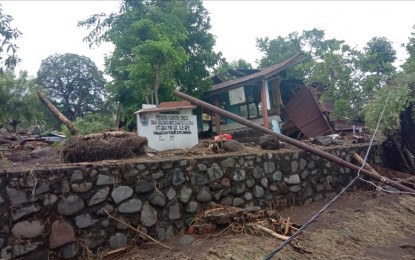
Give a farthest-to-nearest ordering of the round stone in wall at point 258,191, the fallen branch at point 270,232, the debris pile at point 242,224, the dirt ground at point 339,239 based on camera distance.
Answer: the round stone in wall at point 258,191
the debris pile at point 242,224
the fallen branch at point 270,232
the dirt ground at point 339,239

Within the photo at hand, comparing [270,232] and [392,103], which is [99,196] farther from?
[392,103]

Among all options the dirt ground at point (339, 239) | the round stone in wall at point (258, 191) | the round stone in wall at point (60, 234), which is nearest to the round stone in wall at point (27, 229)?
the round stone in wall at point (60, 234)

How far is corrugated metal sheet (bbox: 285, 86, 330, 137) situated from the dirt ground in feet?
26.2

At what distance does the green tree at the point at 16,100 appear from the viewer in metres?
14.8

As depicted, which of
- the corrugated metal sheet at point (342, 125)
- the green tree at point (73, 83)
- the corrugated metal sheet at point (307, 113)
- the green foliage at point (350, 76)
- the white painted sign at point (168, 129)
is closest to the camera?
the white painted sign at point (168, 129)

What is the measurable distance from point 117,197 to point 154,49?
8.17 metres

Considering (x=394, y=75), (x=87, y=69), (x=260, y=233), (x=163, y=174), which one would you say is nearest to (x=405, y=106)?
(x=394, y=75)

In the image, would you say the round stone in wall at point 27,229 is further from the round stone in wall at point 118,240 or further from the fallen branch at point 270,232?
the fallen branch at point 270,232

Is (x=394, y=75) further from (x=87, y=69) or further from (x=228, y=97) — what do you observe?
(x=87, y=69)

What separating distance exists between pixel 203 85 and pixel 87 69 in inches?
630

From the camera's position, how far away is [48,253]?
13.8 feet

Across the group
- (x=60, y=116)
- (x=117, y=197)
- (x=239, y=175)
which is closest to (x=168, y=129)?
(x=239, y=175)

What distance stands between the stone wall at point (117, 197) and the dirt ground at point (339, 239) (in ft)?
1.36

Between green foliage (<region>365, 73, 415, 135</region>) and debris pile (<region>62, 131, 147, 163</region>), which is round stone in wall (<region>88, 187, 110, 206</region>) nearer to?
debris pile (<region>62, 131, 147, 163</region>)
